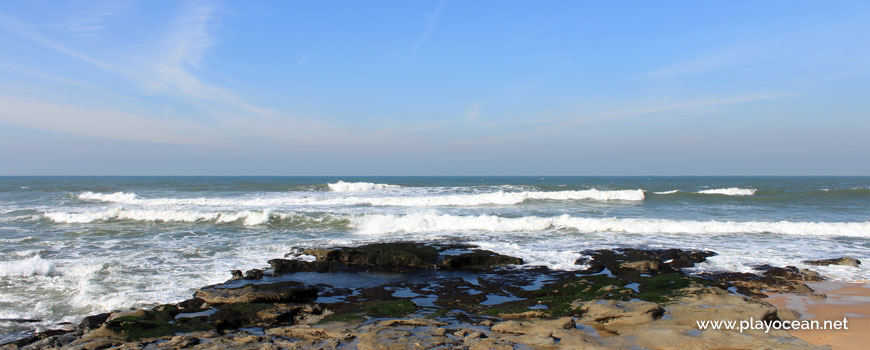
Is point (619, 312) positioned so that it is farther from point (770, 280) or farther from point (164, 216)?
point (164, 216)

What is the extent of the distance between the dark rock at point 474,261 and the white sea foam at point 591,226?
6.32 meters

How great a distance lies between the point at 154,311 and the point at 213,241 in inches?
331

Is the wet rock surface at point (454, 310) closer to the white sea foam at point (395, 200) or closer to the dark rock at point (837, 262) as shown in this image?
the dark rock at point (837, 262)

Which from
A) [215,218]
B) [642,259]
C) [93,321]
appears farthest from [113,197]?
[642,259]

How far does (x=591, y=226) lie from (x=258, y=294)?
13.9 metres

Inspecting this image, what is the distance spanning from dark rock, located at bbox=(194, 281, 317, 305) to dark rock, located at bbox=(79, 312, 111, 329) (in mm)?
1380

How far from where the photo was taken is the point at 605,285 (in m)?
8.94

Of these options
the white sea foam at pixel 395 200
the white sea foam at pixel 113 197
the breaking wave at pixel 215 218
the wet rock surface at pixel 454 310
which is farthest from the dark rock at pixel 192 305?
the white sea foam at pixel 113 197

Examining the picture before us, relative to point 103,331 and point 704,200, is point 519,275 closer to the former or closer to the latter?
point 103,331

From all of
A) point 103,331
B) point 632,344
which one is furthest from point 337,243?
point 632,344

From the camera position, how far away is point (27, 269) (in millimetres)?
10156

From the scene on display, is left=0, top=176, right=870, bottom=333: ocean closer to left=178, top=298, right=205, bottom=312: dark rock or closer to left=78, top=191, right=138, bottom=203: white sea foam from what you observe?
left=178, top=298, right=205, bottom=312: dark rock

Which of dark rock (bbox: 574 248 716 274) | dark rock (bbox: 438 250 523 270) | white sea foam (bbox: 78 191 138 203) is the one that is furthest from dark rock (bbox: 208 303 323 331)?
white sea foam (bbox: 78 191 138 203)

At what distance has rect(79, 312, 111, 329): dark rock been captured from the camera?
265 inches
